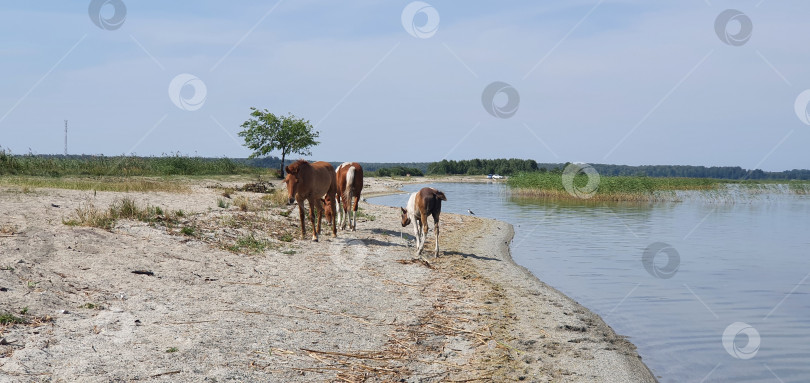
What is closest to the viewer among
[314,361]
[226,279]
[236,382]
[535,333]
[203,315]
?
[236,382]

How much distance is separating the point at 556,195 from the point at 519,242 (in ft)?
121

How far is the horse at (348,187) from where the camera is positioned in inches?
750

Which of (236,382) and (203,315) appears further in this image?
(203,315)

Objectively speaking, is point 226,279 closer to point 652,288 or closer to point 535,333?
point 535,333

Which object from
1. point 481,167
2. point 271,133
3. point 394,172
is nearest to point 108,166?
point 271,133

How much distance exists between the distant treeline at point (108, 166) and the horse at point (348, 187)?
75.6ft

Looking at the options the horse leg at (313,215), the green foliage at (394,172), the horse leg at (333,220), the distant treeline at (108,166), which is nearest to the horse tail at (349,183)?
the horse leg at (333,220)

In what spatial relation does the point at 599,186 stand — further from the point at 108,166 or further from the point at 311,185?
the point at 311,185

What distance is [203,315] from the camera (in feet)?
27.2

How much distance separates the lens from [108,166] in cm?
3888

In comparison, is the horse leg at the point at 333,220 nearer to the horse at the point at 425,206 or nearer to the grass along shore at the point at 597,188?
the horse at the point at 425,206

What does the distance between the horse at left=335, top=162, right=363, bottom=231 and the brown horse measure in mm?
865

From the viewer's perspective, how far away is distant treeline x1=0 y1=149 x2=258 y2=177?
34.2 metres

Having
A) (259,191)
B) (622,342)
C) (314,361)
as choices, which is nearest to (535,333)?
(622,342)
